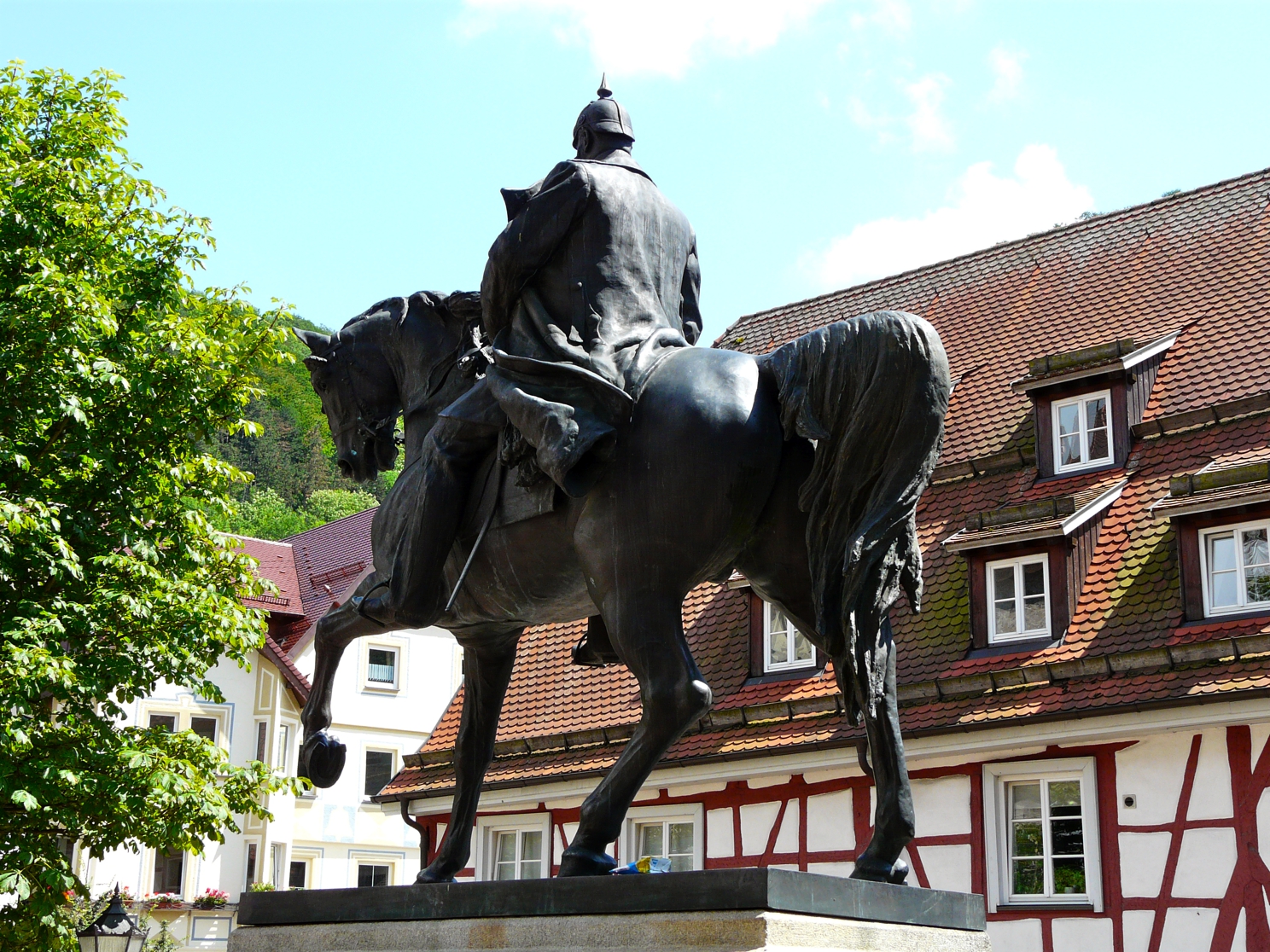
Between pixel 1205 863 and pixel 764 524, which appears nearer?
pixel 764 524

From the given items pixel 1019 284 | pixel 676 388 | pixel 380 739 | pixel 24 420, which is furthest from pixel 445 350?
pixel 380 739

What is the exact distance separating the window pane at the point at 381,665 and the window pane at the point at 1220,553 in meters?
26.1

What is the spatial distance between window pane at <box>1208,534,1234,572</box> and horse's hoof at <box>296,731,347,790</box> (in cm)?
1074

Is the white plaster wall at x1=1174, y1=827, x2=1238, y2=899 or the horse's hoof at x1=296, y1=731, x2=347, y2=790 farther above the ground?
the horse's hoof at x1=296, y1=731, x2=347, y2=790

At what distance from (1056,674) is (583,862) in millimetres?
10644

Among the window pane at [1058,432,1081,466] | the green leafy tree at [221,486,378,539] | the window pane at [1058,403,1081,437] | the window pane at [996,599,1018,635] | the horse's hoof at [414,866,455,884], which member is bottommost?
the horse's hoof at [414,866,455,884]

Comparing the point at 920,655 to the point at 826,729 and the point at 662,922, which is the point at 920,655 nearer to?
the point at 826,729

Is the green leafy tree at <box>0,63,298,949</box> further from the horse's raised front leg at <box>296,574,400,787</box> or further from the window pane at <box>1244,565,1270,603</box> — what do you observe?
the window pane at <box>1244,565,1270,603</box>

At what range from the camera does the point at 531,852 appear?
18562 mm

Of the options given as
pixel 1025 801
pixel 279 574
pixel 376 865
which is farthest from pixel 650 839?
pixel 279 574

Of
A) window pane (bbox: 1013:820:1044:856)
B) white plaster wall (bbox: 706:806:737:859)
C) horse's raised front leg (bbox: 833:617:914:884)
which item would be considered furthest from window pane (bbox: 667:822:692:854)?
horse's raised front leg (bbox: 833:617:914:884)

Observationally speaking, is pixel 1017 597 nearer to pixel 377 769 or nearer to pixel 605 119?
pixel 605 119

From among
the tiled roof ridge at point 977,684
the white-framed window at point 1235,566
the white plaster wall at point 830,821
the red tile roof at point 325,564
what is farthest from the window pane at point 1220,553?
the red tile roof at point 325,564

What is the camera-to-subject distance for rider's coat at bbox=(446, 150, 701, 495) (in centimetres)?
497
